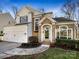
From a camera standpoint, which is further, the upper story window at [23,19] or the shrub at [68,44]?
the upper story window at [23,19]

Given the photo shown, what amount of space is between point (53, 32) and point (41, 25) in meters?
2.59

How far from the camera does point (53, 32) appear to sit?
21578 millimetres

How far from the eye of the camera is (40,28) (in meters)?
22.8

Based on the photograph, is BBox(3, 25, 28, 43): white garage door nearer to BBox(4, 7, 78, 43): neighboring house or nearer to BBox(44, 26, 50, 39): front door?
BBox(4, 7, 78, 43): neighboring house

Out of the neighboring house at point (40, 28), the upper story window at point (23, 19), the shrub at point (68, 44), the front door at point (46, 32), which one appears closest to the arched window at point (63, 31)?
the neighboring house at point (40, 28)

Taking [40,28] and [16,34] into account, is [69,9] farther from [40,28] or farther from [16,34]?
[16,34]

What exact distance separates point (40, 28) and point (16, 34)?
588 centimetres

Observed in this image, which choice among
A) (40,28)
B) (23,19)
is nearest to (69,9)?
(23,19)

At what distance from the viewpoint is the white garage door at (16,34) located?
24181 millimetres

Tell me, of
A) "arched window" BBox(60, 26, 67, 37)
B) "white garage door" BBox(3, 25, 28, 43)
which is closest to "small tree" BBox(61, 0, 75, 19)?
"arched window" BBox(60, 26, 67, 37)

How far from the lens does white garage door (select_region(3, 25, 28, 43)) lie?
2418cm

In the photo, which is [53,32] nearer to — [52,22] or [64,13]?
[52,22]

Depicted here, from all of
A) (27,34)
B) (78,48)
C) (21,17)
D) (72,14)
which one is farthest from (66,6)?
(78,48)

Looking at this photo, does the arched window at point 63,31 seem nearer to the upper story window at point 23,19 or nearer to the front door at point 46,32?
the front door at point 46,32
